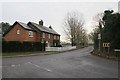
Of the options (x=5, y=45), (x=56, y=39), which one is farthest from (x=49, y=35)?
(x=5, y=45)

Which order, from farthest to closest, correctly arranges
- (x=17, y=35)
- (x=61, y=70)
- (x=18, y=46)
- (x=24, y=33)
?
(x=17, y=35), (x=24, y=33), (x=18, y=46), (x=61, y=70)

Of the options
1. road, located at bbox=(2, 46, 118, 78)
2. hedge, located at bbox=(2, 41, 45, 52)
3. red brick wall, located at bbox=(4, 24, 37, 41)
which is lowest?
road, located at bbox=(2, 46, 118, 78)

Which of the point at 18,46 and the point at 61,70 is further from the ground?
the point at 18,46

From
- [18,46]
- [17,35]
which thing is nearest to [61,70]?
[18,46]

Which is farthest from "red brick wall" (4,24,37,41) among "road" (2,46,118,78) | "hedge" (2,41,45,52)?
"road" (2,46,118,78)

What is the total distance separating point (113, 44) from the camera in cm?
2597

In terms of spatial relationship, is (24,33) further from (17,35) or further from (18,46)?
(18,46)

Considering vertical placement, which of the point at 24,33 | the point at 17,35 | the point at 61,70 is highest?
the point at 24,33

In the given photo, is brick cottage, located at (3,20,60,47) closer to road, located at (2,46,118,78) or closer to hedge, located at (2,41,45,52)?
hedge, located at (2,41,45,52)

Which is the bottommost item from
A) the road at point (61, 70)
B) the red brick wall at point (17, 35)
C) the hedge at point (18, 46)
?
the road at point (61, 70)

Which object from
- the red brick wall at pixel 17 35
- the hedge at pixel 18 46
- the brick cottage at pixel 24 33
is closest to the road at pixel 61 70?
the hedge at pixel 18 46

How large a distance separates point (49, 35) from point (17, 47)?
22.0 meters

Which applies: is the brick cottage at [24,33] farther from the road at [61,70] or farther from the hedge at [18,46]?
the road at [61,70]

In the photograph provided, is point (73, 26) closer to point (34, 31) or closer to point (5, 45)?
point (34, 31)
